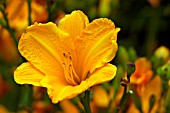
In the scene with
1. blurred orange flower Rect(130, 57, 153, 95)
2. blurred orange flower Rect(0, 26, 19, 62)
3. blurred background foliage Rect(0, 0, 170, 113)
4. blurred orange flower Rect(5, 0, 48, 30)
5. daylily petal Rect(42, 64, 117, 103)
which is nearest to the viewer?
daylily petal Rect(42, 64, 117, 103)

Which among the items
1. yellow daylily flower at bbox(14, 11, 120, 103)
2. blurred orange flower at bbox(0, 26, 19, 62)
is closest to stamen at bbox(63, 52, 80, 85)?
yellow daylily flower at bbox(14, 11, 120, 103)

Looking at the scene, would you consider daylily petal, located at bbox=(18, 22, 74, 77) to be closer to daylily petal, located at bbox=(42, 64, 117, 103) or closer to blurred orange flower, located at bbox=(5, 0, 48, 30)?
daylily petal, located at bbox=(42, 64, 117, 103)

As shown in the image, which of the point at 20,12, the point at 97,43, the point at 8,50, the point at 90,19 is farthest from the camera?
the point at 8,50

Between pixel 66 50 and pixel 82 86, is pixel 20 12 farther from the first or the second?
pixel 82 86

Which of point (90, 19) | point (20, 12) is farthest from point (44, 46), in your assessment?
point (90, 19)

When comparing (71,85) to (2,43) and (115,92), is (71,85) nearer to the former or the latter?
(115,92)

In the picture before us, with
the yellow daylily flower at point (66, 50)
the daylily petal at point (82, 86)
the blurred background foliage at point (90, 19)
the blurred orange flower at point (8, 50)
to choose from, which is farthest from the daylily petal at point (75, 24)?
the blurred orange flower at point (8, 50)

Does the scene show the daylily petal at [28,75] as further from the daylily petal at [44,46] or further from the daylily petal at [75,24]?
the daylily petal at [75,24]
